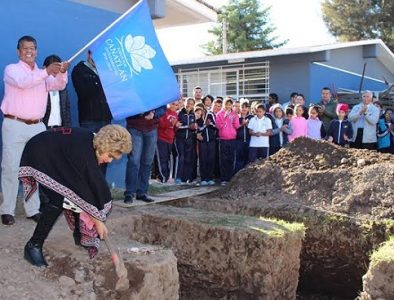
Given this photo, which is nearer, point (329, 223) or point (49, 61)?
point (49, 61)

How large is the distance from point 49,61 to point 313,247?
399cm

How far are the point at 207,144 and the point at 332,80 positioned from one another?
31.8ft

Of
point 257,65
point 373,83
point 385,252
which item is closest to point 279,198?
point 385,252

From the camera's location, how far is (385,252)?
208 inches

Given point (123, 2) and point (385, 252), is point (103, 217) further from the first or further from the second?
point (123, 2)

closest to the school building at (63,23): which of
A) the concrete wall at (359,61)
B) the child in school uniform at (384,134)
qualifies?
the child in school uniform at (384,134)

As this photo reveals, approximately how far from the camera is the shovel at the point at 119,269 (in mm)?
4121

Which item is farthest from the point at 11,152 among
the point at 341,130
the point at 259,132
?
the point at 341,130

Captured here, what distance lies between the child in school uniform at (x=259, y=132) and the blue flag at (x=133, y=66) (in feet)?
9.26

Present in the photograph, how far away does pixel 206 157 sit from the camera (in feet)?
Answer: 28.4

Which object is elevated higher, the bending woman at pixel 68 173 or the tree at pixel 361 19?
the tree at pixel 361 19

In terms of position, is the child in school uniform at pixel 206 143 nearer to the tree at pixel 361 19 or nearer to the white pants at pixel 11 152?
the white pants at pixel 11 152

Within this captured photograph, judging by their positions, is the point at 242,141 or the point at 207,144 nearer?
the point at 207,144

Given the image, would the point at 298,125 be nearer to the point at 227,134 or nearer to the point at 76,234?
the point at 227,134
